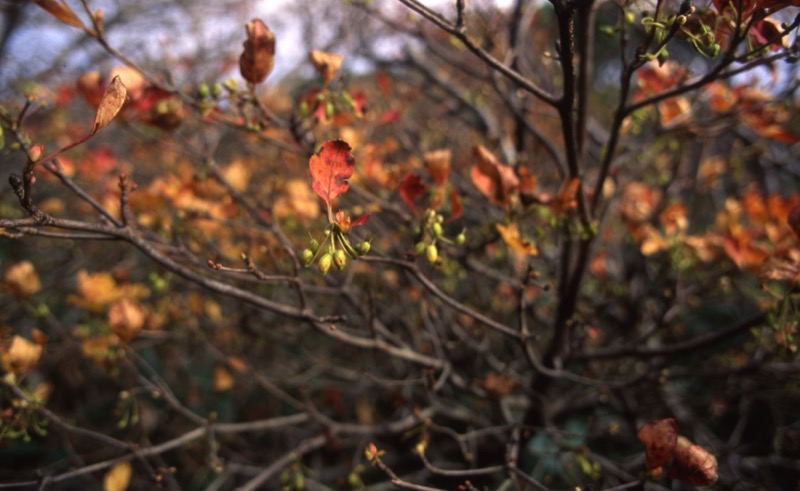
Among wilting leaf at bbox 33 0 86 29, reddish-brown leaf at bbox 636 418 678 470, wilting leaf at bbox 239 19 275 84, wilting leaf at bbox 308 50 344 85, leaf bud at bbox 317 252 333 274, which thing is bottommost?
reddish-brown leaf at bbox 636 418 678 470

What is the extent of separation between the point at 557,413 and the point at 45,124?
463 cm

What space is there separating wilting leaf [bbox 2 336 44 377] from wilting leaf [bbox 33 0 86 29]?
0.84 metres

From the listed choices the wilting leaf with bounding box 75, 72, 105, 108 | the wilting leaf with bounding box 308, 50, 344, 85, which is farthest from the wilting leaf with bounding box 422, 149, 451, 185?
the wilting leaf with bounding box 75, 72, 105, 108

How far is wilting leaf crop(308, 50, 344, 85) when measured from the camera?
4.05 feet

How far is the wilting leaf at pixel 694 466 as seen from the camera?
965 mm

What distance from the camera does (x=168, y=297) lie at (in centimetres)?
201

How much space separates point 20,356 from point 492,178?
1336 millimetres

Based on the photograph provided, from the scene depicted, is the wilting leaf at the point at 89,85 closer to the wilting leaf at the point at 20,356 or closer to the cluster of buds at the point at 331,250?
the wilting leaf at the point at 20,356

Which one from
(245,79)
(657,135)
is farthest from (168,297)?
(657,135)

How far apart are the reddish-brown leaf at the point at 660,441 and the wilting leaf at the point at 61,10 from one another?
4.90 feet

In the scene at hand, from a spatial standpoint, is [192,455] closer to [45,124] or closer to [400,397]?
[400,397]

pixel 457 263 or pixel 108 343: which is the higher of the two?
pixel 457 263

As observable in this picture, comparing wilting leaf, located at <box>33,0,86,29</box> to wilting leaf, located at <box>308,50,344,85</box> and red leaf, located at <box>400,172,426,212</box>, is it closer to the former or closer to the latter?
wilting leaf, located at <box>308,50,344,85</box>

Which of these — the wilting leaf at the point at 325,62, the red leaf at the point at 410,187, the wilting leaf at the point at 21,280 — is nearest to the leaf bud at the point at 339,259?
the red leaf at the point at 410,187
